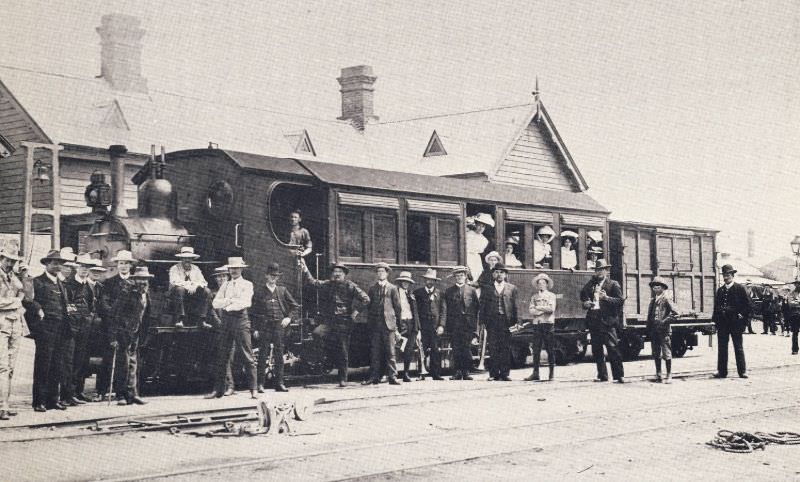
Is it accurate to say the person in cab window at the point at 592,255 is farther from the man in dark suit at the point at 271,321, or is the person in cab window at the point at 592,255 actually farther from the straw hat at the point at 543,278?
the man in dark suit at the point at 271,321

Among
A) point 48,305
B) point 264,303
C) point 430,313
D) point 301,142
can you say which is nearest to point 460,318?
point 430,313

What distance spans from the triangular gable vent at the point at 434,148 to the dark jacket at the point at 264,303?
18.0m

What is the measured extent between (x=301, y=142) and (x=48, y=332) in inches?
713

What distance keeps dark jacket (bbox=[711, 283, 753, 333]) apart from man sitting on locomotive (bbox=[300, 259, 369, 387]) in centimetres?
575

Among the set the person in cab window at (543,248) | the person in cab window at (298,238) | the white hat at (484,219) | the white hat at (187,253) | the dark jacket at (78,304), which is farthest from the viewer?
the person in cab window at (543,248)

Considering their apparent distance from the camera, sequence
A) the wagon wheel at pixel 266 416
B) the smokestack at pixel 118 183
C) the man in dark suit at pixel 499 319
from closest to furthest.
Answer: the wagon wheel at pixel 266 416
the smokestack at pixel 118 183
the man in dark suit at pixel 499 319

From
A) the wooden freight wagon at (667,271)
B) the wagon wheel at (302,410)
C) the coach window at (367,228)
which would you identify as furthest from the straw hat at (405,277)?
the wooden freight wagon at (667,271)

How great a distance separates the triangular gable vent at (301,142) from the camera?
28609mm

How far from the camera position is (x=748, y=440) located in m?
8.47

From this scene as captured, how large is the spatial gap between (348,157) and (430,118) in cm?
383

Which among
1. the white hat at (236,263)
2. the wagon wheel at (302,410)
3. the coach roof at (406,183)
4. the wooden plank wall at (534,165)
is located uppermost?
the wooden plank wall at (534,165)

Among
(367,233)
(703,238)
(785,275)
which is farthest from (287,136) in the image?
(785,275)

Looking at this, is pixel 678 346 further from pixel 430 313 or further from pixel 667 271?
pixel 430 313

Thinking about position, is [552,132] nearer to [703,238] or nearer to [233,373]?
[703,238]
